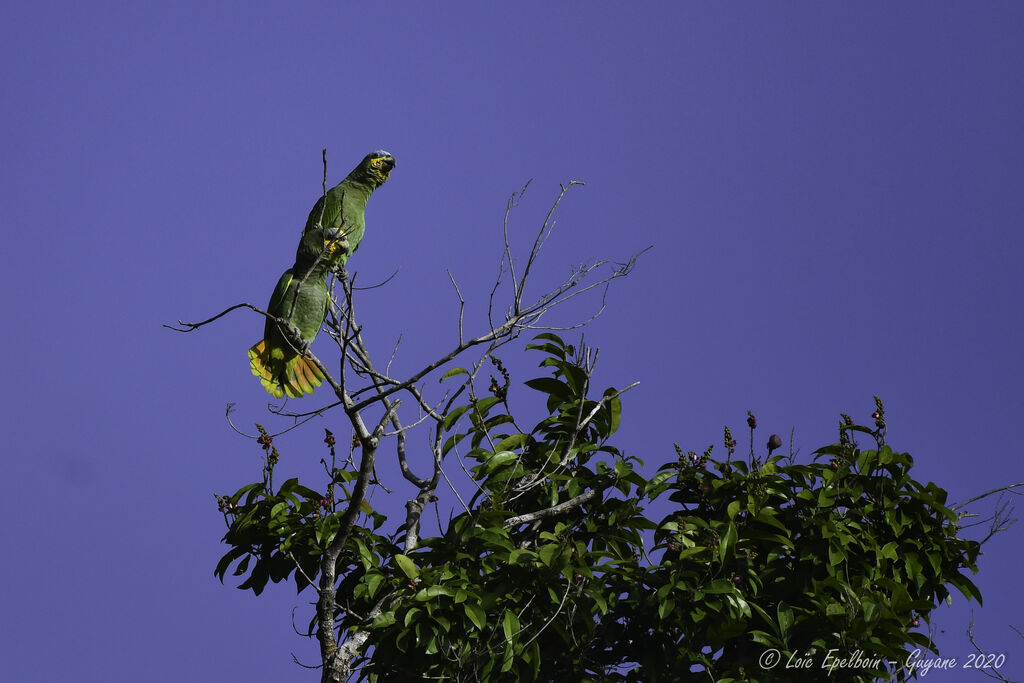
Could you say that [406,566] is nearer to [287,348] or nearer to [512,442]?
[512,442]

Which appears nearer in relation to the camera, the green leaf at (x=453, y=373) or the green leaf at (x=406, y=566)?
the green leaf at (x=406, y=566)

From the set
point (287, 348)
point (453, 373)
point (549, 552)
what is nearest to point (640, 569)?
point (549, 552)

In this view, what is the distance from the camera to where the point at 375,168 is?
5938 mm

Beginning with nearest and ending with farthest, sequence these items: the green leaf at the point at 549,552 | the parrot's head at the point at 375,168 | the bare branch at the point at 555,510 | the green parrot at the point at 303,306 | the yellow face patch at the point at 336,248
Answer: the green leaf at the point at 549,552 → the bare branch at the point at 555,510 → the yellow face patch at the point at 336,248 → the green parrot at the point at 303,306 → the parrot's head at the point at 375,168

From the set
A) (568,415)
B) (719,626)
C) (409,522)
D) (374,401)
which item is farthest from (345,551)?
(719,626)

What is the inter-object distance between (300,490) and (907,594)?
290 cm

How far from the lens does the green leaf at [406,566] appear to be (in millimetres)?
4051

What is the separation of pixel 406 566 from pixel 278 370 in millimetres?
1734

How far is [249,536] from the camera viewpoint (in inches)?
176

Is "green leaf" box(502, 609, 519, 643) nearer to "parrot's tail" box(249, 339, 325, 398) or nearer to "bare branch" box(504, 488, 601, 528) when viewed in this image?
"bare branch" box(504, 488, 601, 528)

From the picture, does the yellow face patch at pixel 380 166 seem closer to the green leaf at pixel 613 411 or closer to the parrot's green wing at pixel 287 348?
the parrot's green wing at pixel 287 348

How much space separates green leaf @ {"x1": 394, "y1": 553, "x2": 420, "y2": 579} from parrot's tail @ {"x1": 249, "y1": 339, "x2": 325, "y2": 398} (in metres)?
1.55

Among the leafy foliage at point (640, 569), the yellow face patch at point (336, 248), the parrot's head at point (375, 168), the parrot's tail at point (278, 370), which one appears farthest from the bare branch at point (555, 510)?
the parrot's head at point (375, 168)

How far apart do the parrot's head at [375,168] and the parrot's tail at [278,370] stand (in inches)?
54.7
